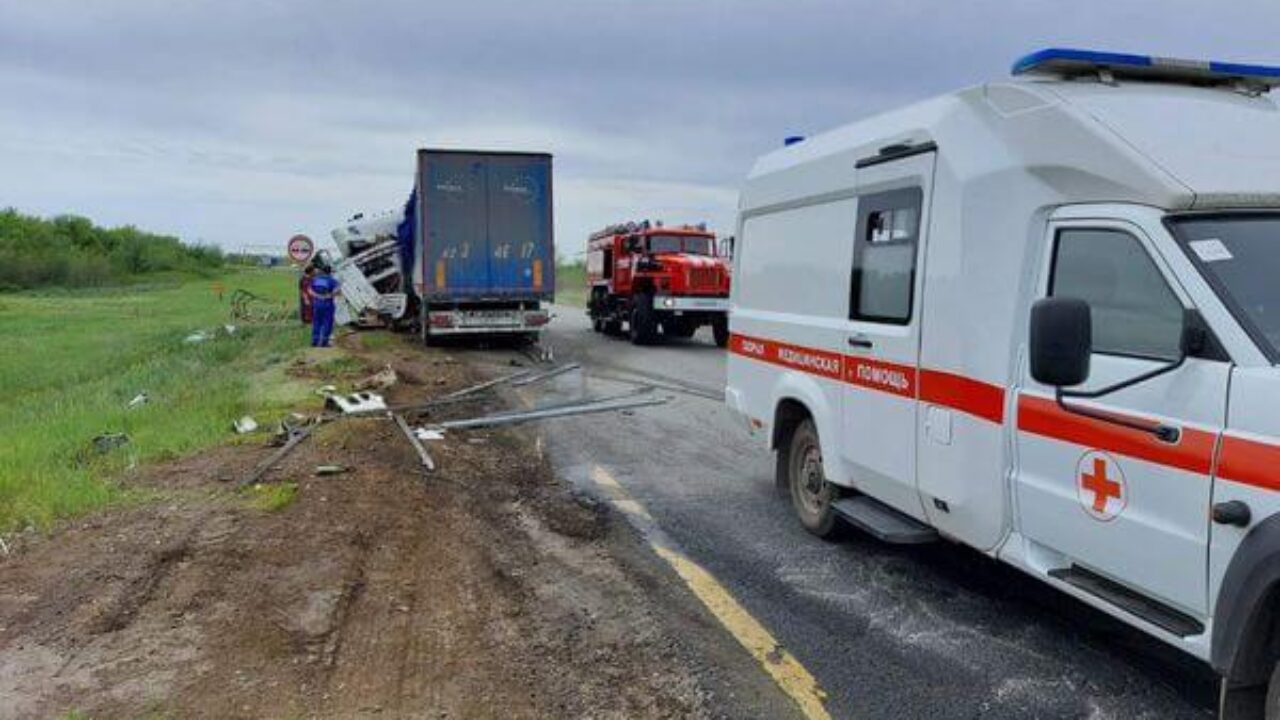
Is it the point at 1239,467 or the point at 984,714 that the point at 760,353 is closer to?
the point at 984,714

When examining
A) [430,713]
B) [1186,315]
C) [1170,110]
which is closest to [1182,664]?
[1186,315]

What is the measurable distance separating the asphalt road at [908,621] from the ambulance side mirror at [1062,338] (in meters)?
A: 1.45

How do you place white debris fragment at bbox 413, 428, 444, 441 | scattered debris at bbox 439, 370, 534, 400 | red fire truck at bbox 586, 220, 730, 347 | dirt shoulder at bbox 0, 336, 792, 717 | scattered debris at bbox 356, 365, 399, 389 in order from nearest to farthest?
dirt shoulder at bbox 0, 336, 792, 717
white debris fragment at bbox 413, 428, 444, 441
scattered debris at bbox 439, 370, 534, 400
scattered debris at bbox 356, 365, 399, 389
red fire truck at bbox 586, 220, 730, 347

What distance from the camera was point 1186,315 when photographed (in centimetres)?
369

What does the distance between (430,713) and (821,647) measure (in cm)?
184

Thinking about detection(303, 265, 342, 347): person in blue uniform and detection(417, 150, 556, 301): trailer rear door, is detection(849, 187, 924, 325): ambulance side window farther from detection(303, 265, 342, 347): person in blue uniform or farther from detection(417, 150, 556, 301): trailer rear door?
detection(417, 150, 556, 301): trailer rear door

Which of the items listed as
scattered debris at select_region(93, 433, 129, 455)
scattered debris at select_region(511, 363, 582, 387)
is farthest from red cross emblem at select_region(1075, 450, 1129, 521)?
scattered debris at select_region(511, 363, 582, 387)


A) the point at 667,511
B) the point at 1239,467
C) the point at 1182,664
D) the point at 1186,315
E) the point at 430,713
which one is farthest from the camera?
the point at 667,511

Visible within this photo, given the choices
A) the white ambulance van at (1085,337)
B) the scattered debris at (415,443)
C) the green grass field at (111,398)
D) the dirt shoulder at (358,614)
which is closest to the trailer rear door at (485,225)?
the green grass field at (111,398)

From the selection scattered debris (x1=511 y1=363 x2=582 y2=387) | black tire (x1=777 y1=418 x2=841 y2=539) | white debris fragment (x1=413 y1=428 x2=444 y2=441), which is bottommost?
scattered debris (x1=511 y1=363 x2=582 y2=387)

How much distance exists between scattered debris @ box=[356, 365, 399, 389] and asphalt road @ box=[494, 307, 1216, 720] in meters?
5.42

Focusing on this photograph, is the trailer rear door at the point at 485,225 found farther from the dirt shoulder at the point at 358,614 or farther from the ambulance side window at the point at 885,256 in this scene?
the ambulance side window at the point at 885,256

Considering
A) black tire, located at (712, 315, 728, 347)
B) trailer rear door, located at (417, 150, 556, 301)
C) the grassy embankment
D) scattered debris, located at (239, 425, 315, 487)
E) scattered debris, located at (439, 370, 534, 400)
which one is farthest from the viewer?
the grassy embankment

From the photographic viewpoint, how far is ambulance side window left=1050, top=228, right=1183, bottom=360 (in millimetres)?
3865
